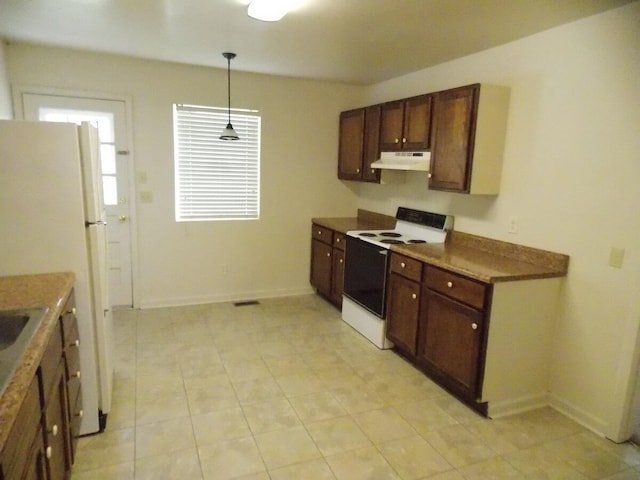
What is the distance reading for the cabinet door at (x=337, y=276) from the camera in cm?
426

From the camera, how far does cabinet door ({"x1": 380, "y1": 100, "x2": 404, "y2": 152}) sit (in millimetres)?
3688

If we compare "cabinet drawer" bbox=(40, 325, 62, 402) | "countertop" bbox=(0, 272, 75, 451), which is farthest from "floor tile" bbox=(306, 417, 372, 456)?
"countertop" bbox=(0, 272, 75, 451)

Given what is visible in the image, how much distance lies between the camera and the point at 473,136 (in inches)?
116

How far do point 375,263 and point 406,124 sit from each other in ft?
4.02

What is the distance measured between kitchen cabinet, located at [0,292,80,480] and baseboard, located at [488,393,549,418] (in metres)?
2.33

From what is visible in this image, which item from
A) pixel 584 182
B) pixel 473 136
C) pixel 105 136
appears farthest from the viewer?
pixel 105 136

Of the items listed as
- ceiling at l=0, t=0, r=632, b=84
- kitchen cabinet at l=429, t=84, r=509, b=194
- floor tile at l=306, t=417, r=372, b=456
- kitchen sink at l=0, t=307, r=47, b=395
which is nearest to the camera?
kitchen sink at l=0, t=307, r=47, b=395

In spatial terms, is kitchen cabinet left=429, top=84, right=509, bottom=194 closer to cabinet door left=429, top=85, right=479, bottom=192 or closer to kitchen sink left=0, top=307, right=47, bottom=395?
cabinet door left=429, top=85, right=479, bottom=192

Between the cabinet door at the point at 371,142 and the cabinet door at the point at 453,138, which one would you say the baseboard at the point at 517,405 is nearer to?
the cabinet door at the point at 453,138

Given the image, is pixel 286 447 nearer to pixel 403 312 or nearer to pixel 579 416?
pixel 403 312

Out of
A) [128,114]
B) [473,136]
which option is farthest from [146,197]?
[473,136]

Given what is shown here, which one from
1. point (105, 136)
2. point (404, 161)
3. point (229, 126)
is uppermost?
point (229, 126)

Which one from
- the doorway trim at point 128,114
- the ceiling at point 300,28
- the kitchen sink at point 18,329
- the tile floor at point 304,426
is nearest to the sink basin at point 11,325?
the kitchen sink at point 18,329

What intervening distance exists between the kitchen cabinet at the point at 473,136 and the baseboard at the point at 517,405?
1.43m
